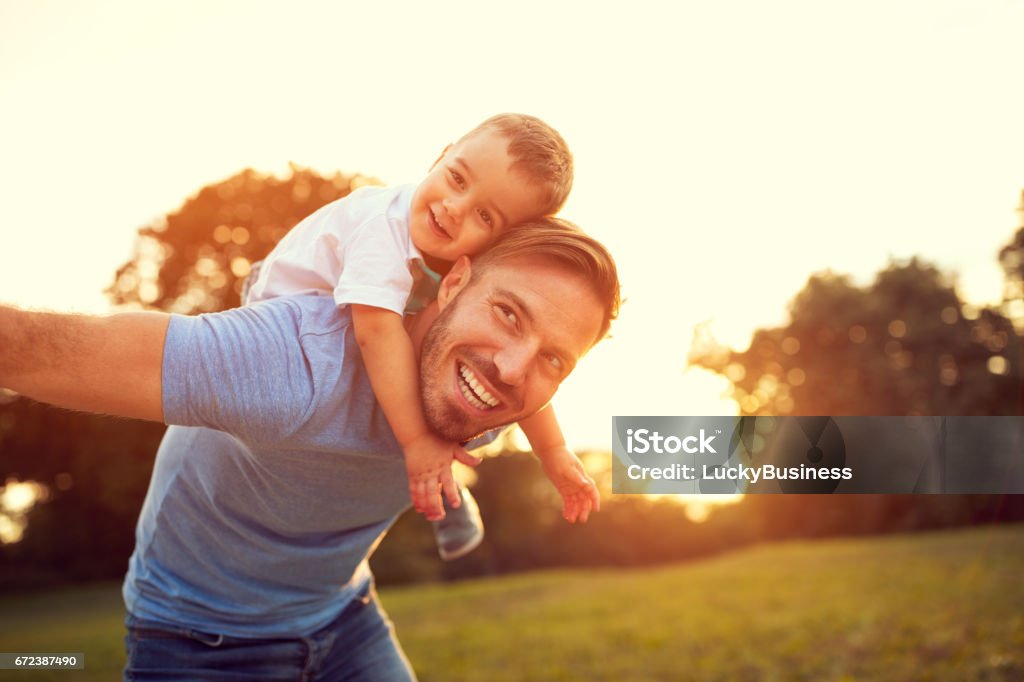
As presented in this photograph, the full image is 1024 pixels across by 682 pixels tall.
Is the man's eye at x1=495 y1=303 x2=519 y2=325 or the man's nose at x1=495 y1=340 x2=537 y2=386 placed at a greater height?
the man's eye at x1=495 y1=303 x2=519 y2=325

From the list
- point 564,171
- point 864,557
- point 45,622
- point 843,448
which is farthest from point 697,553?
point 564,171

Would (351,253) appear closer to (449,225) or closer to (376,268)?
(376,268)

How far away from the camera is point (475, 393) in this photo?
77.9 inches

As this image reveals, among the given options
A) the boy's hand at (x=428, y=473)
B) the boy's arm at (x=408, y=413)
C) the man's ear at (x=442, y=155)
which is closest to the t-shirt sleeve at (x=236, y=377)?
the boy's arm at (x=408, y=413)

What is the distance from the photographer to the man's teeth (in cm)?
197

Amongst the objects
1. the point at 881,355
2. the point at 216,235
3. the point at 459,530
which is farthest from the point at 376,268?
the point at 881,355

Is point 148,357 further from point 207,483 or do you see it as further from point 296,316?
point 207,483

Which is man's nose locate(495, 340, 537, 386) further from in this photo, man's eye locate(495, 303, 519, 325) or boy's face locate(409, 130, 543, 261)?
boy's face locate(409, 130, 543, 261)

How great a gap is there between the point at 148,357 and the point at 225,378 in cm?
16

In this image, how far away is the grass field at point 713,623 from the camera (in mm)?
6676

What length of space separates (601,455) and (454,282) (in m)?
14.9

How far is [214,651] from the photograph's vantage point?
91.3 inches

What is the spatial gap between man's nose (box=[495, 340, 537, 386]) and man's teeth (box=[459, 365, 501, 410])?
2.3 inches

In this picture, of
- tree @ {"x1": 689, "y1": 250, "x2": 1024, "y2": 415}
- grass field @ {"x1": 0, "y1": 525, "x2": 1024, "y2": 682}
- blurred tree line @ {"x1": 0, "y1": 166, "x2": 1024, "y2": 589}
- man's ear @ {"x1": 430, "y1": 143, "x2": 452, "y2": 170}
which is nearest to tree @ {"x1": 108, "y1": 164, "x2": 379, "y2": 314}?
blurred tree line @ {"x1": 0, "y1": 166, "x2": 1024, "y2": 589}
